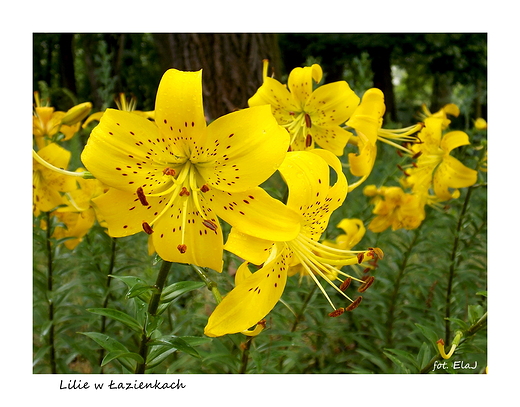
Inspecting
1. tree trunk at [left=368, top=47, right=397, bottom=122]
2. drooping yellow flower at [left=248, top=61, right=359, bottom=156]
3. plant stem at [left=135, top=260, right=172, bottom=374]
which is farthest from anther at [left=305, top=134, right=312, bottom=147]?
tree trunk at [left=368, top=47, right=397, bottom=122]

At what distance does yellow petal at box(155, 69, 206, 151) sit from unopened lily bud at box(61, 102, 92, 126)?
33.5 inches

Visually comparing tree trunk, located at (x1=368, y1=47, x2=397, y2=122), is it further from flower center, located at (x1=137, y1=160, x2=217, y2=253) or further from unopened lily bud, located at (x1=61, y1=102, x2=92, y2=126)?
flower center, located at (x1=137, y1=160, x2=217, y2=253)

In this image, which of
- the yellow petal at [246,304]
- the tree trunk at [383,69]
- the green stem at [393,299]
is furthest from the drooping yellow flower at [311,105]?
the tree trunk at [383,69]

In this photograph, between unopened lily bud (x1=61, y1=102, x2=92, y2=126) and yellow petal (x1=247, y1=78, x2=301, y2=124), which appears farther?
unopened lily bud (x1=61, y1=102, x2=92, y2=126)

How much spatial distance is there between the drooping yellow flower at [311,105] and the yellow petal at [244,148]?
466 mm

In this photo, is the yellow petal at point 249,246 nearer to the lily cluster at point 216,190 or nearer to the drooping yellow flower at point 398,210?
the lily cluster at point 216,190

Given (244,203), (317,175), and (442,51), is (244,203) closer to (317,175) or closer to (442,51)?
(317,175)

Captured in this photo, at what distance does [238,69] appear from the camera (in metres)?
2.95

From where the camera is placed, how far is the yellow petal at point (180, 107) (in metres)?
0.91

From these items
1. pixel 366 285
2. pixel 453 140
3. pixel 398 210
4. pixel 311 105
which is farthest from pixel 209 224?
pixel 453 140

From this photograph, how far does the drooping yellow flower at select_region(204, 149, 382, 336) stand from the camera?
92 cm

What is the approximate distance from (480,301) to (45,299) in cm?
180

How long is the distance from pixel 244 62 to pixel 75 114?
4.91 ft
